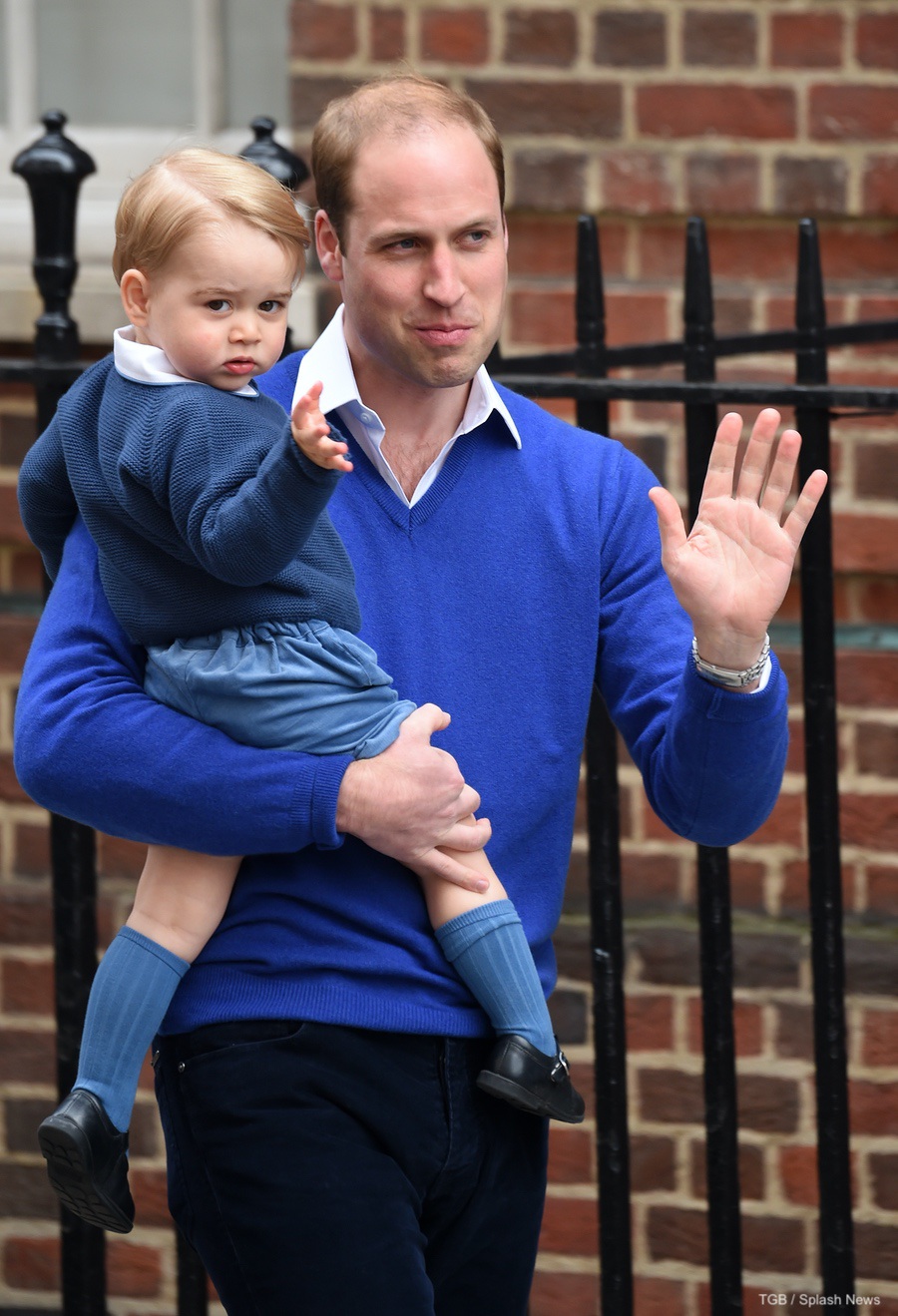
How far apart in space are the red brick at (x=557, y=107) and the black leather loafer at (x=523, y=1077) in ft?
6.09

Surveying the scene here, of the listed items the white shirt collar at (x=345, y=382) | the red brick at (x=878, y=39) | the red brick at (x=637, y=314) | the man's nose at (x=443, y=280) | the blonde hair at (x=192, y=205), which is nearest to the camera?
the blonde hair at (x=192, y=205)

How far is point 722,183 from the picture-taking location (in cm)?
304

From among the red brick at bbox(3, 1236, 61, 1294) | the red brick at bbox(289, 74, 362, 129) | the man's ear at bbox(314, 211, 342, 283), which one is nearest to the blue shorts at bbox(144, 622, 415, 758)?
the man's ear at bbox(314, 211, 342, 283)

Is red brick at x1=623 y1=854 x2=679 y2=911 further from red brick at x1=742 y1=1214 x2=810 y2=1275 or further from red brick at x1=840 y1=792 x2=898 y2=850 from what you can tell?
red brick at x1=742 y1=1214 x2=810 y2=1275

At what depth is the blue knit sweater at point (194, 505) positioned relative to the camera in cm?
154

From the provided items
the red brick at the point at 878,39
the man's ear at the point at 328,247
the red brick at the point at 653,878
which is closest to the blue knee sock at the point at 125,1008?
the man's ear at the point at 328,247

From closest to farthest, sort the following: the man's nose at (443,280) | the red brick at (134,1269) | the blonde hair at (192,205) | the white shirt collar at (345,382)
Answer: the blonde hair at (192,205) < the man's nose at (443,280) < the white shirt collar at (345,382) < the red brick at (134,1269)

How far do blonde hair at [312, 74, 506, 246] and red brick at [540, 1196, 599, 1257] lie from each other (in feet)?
6.60

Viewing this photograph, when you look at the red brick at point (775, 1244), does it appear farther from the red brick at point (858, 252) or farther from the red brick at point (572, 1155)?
the red brick at point (858, 252)

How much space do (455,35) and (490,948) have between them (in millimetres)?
1926

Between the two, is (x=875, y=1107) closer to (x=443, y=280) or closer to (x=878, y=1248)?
(x=878, y=1248)

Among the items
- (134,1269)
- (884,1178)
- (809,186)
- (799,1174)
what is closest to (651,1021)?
(799,1174)

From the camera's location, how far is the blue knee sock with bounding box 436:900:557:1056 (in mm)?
1730

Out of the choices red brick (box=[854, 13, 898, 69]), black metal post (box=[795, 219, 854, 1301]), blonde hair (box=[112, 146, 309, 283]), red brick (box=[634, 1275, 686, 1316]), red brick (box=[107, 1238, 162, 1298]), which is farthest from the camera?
red brick (box=[107, 1238, 162, 1298])
